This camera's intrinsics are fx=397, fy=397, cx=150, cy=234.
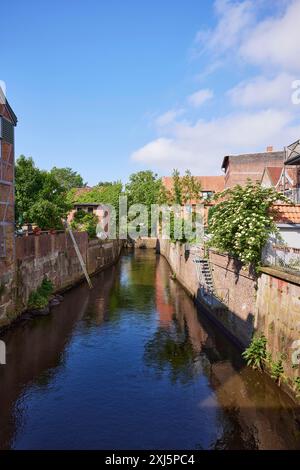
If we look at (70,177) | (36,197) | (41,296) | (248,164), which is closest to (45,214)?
(36,197)

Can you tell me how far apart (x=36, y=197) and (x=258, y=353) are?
79.6 ft

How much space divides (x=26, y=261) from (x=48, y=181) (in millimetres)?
12588

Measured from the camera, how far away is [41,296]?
81.7 feet

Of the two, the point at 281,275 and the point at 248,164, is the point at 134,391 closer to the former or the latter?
the point at 281,275

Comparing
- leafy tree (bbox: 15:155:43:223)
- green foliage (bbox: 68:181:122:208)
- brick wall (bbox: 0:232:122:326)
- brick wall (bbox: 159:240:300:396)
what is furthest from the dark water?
green foliage (bbox: 68:181:122:208)

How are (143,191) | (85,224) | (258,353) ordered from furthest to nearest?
(143,191) → (85,224) → (258,353)

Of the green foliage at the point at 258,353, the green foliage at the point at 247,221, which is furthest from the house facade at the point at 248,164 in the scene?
the green foliage at the point at 258,353

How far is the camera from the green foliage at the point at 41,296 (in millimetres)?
23750

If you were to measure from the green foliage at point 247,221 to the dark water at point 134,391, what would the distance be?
4626mm

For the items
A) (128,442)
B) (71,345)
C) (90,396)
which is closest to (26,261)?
(71,345)

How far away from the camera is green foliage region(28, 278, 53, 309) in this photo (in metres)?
23.8

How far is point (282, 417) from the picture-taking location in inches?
456
